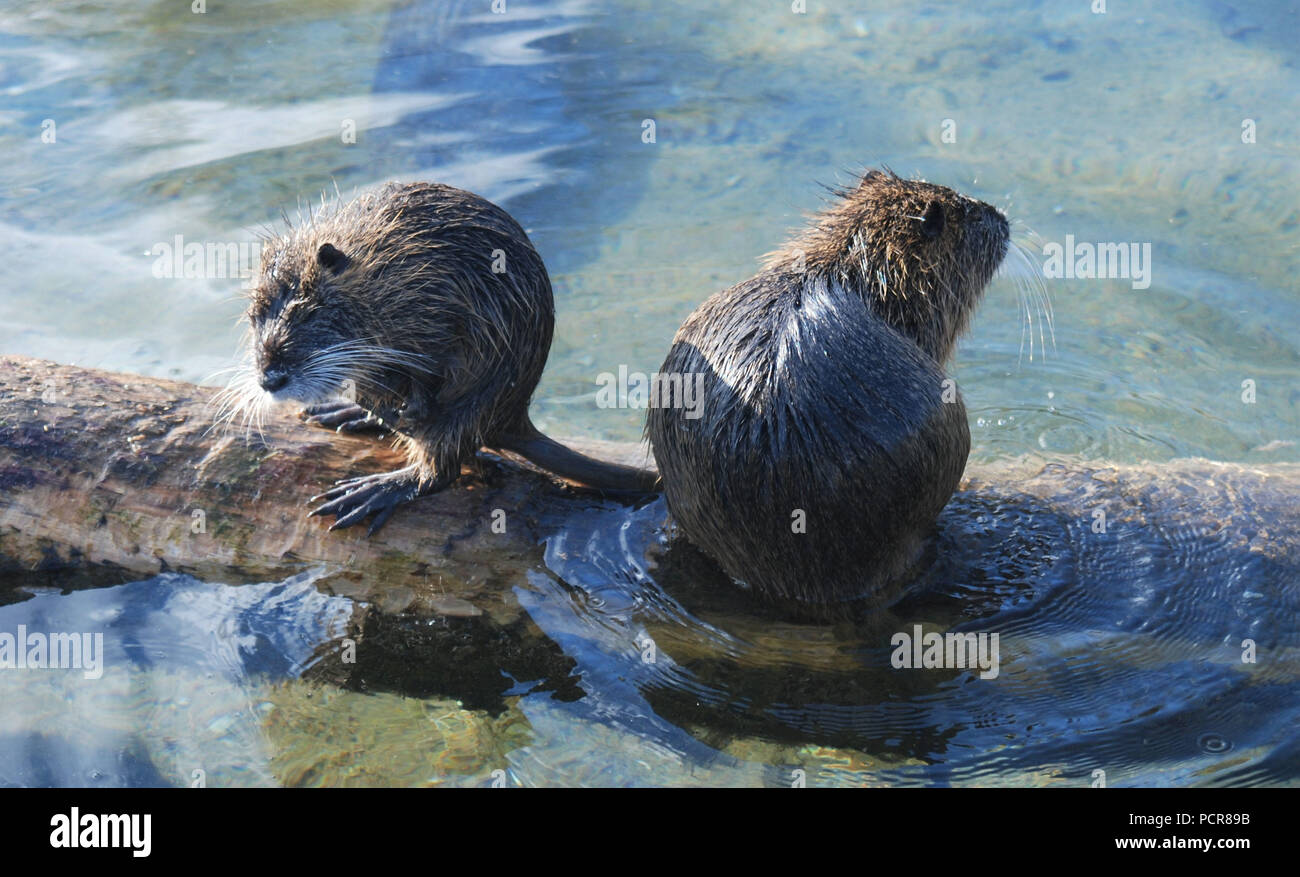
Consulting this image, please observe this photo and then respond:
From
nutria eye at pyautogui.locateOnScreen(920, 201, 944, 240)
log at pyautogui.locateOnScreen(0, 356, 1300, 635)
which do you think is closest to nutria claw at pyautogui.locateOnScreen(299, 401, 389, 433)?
log at pyautogui.locateOnScreen(0, 356, 1300, 635)

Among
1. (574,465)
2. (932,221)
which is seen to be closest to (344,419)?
(574,465)

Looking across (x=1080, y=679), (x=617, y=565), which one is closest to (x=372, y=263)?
(x=617, y=565)

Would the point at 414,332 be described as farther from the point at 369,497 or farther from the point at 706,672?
the point at 706,672

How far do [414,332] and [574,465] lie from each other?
70 centimetres

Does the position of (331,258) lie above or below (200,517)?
above

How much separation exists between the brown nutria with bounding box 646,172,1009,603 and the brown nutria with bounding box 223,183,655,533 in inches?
24.5

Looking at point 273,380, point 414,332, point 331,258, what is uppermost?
point 331,258

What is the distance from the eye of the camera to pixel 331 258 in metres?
3.95

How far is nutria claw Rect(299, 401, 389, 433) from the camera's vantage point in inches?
174

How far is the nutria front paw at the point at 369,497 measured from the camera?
391cm

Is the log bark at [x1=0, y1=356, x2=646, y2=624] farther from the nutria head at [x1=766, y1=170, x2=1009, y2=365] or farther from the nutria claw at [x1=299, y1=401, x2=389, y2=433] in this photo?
the nutria head at [x1=766, y1=170, x2=1009, y2=365]

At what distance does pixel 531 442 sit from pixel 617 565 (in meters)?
0.58

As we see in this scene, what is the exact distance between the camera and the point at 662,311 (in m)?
6.51
